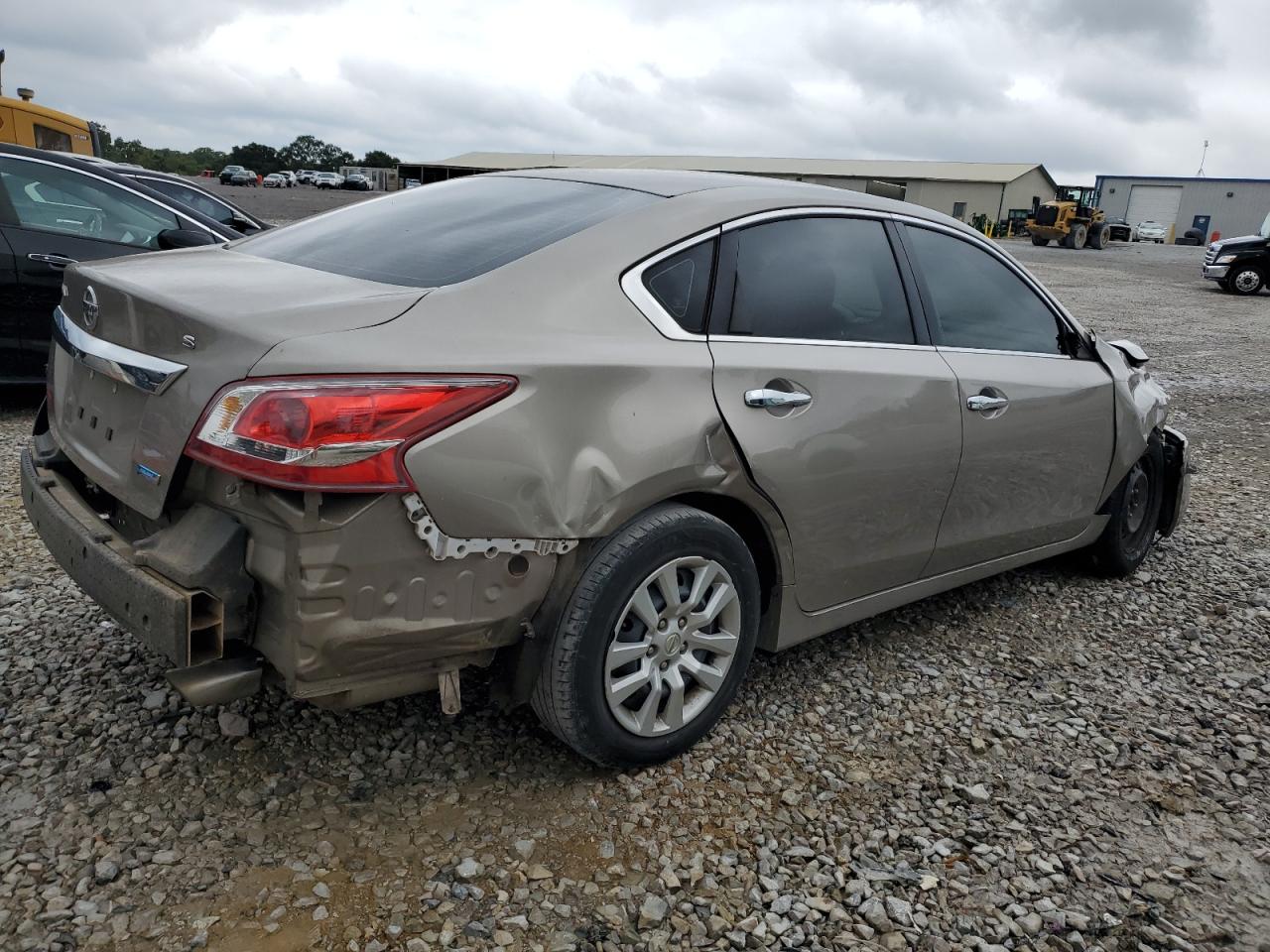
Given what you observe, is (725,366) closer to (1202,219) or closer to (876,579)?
(876,579)

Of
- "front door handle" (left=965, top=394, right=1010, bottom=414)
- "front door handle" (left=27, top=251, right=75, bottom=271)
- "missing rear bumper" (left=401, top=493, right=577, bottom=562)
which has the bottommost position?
"missing rear bumper" (left=401, top=493, right=577, bottom=562)

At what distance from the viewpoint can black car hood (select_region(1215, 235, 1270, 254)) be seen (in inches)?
930

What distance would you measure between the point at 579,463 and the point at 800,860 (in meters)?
1.14

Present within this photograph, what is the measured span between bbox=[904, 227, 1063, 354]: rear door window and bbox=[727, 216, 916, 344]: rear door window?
200 millimetres

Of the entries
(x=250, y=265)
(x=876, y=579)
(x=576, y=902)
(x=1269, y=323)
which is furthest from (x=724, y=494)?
(x=1269, y=323)

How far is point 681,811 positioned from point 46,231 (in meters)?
5.45

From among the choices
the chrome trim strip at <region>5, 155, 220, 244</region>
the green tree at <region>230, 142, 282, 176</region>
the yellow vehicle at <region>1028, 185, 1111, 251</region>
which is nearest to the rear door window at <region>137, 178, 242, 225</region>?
the chrome trim strip at <region>5, 155, 220, 244</region>

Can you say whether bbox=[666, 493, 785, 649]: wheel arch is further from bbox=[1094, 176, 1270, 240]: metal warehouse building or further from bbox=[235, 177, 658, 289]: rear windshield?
bbox=[1094, 176, 1270, 240]: metal warehouse building

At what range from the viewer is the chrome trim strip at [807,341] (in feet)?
9.15

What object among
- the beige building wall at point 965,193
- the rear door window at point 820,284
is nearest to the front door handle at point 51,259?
the rear door window at point 820,284

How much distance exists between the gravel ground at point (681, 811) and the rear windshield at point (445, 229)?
132cm

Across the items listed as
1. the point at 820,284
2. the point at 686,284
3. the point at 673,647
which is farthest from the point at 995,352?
the point at 673,647

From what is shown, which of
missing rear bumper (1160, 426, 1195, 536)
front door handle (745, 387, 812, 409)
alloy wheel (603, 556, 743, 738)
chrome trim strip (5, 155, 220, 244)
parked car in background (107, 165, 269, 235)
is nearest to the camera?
alloy wheel (603, 556, 743, 738)

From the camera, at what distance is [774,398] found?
2.82 m
